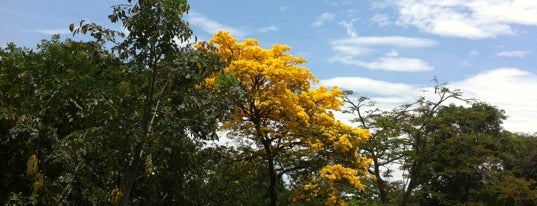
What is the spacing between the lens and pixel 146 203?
1341 cm

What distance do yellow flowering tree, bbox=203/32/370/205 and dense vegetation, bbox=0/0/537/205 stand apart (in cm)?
4

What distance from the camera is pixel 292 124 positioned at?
13.6 metres

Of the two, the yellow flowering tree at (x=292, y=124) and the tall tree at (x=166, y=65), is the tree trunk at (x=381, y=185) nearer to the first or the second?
the yellow flowering tree at (x=292, y=124)

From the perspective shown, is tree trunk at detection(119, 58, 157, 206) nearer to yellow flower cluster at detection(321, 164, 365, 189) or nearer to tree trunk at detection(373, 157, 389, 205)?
yellow flower cluster at detection(321, 164, 365, 189)

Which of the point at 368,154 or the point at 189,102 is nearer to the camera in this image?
the point at 189,102

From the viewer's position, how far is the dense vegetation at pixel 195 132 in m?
6.91

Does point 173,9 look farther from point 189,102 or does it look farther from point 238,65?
point 238,65

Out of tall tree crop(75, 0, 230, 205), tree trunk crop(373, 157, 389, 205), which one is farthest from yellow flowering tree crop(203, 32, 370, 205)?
tree trunk crop(373, 157, 389, 205)

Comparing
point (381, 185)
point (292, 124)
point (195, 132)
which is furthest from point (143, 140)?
point (381, 185)

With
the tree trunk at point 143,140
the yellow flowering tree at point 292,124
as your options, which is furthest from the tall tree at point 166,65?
the yellow flowering tree at point 292,124

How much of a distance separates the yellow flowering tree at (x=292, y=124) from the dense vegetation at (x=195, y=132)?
1.6 inches

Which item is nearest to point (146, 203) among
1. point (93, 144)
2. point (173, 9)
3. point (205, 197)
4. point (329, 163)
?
point (205, 197)

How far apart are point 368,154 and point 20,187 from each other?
14.6 meters

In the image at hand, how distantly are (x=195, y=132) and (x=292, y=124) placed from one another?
6.94 metres
